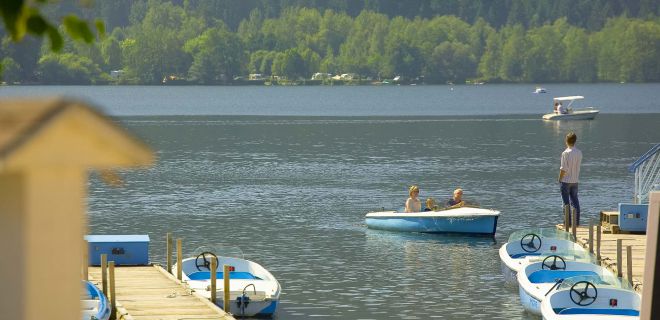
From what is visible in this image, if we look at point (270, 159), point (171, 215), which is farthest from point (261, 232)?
point (270, 159)

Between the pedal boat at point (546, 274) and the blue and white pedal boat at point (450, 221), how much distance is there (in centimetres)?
1115

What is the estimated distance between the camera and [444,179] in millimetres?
61781

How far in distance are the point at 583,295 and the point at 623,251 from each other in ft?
24.5

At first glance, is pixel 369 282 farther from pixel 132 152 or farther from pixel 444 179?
pixel 444 179

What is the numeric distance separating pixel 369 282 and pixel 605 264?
5682 mm

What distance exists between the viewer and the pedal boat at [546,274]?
24359 millimetres

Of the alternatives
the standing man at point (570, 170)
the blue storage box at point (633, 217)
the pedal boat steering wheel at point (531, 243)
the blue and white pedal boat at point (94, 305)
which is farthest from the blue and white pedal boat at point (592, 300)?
the blue storage box at point (633, 217)

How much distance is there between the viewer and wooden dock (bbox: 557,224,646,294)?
25.5 m

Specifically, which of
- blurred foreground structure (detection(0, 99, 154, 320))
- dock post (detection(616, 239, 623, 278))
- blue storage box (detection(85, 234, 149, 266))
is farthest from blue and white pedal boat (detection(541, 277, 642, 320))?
blurred foreground structure (detection(0, 99, 154, 320))

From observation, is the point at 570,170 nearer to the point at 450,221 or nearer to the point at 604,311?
the point at 450,221

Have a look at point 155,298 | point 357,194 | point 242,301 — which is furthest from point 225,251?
point 357,194

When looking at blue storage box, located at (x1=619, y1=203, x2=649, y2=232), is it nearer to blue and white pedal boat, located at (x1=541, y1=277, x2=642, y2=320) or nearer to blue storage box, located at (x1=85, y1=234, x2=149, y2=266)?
blue and white pedal boat, located at (x1=541, y1=277, x2=642, y2=320)

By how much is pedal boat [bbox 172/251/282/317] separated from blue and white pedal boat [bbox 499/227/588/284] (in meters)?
5.49

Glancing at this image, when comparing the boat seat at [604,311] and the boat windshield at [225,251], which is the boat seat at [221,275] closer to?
the boat windshield at [225,251]
